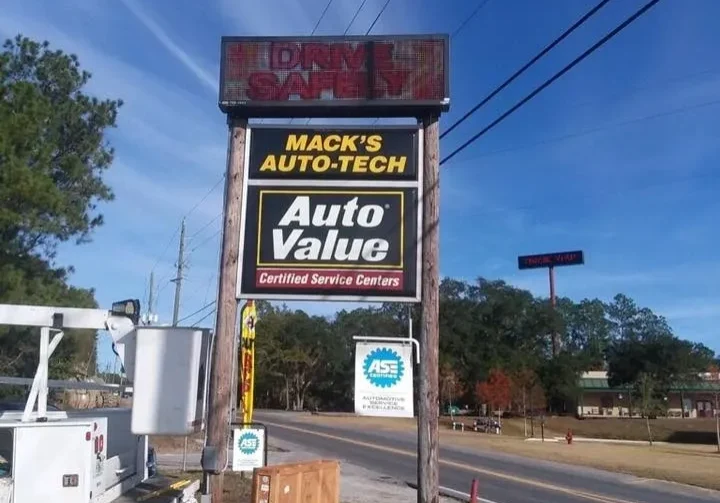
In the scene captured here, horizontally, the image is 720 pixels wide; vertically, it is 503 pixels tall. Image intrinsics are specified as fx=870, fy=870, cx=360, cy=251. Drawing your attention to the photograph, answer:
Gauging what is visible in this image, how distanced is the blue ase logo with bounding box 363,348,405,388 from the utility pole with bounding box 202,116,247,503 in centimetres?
154

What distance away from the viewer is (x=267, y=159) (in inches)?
398

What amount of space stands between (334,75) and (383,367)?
3.45 m

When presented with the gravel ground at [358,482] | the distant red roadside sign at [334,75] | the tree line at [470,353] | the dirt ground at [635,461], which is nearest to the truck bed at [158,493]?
the distant red roadside sign at [334,75]

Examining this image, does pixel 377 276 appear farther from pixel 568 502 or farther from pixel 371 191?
pixel 568 502

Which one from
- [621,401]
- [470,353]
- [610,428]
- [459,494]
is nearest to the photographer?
[459,494]

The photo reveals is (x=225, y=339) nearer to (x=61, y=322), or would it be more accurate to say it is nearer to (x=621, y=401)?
(x=61, y=322)

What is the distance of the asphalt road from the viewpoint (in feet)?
77.5

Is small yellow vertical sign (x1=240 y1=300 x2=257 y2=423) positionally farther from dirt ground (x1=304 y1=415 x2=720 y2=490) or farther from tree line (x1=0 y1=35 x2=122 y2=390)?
dirt ground (x1=304 y1=415 x2=720 y2=490)

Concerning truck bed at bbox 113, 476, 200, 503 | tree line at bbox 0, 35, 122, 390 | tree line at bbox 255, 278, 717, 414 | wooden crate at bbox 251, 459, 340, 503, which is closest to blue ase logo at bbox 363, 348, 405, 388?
wooden crate at bbox 251, 459, 340, 503

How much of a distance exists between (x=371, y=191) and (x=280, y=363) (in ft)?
291

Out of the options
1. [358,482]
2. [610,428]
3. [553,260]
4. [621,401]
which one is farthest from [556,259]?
[358,482]

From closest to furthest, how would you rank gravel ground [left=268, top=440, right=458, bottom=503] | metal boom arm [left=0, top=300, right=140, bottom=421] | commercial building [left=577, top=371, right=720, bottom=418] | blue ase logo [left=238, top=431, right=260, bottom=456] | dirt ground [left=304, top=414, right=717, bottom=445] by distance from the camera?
metal boom arm [left=0, top=300, right=140, bottom=421]
blue ase logo [left=238, top=431, right=260, bottom=456]
gravel ground [left=268, top=440, right=458, bottom=503]
dirt ground [left=304, top=414, right=717, bottom=445]
commercial building [left=577, top=371, right=720, bottom=418]

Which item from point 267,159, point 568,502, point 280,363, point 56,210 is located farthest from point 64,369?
point 280,363

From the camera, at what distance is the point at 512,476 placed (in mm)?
28625
